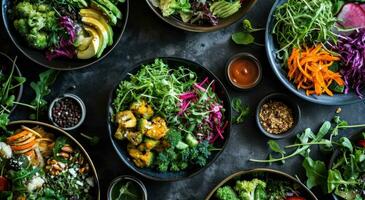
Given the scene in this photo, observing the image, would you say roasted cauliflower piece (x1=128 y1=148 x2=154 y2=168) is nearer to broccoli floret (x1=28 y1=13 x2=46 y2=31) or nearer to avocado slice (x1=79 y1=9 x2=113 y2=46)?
avocado slice (x1=79 y1=9 x2=113 y2=46)

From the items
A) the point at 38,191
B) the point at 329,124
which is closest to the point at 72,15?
the point at 38,191

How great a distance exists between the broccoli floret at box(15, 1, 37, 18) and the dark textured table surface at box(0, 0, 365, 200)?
0.38 meters

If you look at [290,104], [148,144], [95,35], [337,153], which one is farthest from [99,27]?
[337,153]

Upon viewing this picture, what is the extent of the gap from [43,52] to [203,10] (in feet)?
3.51

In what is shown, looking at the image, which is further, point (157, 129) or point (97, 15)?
point (97, 15)

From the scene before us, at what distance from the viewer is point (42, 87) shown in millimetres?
3990

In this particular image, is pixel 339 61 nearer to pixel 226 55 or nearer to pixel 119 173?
pixel 226 55

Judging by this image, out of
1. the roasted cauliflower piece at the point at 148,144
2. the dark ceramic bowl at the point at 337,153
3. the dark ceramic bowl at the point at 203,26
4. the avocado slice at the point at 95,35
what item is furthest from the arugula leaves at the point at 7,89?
the dark ceramic bowl at the point at 337,153

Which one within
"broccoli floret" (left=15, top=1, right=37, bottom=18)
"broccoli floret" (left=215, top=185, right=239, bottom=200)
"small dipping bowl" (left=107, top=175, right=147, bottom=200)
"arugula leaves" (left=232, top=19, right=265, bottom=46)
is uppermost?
"broccoli floret" (left=15, top=1, right=37, bottom=18)

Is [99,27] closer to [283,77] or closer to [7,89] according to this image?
[7,89]

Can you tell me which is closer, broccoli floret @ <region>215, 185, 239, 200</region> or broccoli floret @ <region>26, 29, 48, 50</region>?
broccoli floret @ <region>26, 29, 48, 50</region>

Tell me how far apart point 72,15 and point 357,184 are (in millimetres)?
2176

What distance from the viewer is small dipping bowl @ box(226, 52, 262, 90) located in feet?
13.5

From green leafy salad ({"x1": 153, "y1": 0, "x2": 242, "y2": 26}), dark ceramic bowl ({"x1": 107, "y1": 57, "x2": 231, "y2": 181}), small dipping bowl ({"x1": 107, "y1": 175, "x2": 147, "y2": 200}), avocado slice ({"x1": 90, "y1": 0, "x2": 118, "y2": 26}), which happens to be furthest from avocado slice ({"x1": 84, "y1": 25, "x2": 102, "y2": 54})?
small dipping bowl ({"x1": 107, "y1": 175, "x2": 147, "y2": 200})
